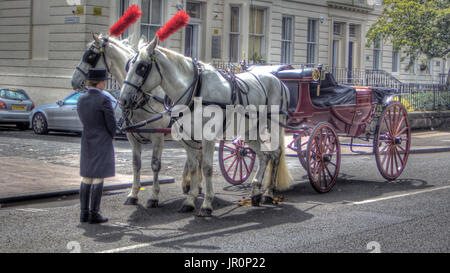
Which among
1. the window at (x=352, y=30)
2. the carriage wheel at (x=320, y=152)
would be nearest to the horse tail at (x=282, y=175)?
the carriage wheel at (x=320, y=152)

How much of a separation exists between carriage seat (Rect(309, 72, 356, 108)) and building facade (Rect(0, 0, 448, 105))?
1172cm

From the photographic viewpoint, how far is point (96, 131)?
25.6 ft

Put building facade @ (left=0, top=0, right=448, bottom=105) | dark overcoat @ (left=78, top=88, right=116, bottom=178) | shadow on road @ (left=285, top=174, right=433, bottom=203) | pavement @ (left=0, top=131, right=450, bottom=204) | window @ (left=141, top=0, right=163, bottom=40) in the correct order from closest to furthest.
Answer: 1. dark overcoat @ (left=78, top=88, right=116, bottom=178)
2. pavement @ (left=0, top=131, right=450, bottom=204)
3. shadow on road @ (left=285, top=174, right=433, bottom=203)
4. building facade @ (left=0, top=0, right=448, bottom=105)
5. window @ (left=141, top=0, right=163, bottom=40)

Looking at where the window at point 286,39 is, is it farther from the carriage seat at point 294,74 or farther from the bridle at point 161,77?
the bridle at point 161,77

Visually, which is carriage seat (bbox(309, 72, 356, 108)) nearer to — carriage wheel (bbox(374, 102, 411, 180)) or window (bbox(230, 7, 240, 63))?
carriage wheel (bbox(374, 102, 411, 180))

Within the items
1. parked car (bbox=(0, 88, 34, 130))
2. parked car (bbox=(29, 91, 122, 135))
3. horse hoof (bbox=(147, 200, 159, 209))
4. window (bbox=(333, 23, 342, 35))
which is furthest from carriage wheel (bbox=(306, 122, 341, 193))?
window (bbox=(333, 23, 342, 35))

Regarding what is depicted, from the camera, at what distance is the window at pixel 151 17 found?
24.4 m

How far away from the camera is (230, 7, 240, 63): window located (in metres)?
27.2

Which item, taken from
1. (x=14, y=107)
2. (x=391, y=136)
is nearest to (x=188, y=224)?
(x=391, y=136)

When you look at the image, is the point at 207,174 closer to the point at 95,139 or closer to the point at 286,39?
the point at 95,139

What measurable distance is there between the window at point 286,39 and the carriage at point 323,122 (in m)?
17.8

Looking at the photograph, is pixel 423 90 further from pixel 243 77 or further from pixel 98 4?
pixel 243 77
